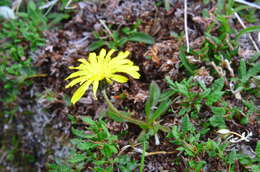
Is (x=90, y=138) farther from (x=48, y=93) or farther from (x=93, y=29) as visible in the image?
(x=93, y=29)

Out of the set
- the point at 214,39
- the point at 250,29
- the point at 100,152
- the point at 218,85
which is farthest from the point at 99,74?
the point at 250,29

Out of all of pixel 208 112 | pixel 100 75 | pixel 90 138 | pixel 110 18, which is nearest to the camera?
pixel 100 75

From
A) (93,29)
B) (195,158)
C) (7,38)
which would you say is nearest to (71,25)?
(93,29)

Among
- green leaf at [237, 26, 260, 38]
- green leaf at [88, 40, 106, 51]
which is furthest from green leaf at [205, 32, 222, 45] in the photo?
green leaf at [88, 40, 106, 51]

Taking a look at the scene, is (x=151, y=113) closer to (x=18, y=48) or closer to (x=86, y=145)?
(x=86, y=145)

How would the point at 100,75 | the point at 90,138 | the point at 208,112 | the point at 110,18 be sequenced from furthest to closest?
1. the point at 110,18
2. the point at 208,112
3. the point at 90,138
4. the point at 100,75

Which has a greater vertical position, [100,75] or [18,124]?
[100,75]

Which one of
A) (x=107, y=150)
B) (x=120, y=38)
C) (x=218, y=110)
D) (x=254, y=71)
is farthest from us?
(x=120, y=38)

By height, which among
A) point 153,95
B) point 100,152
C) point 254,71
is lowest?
point 100,152
